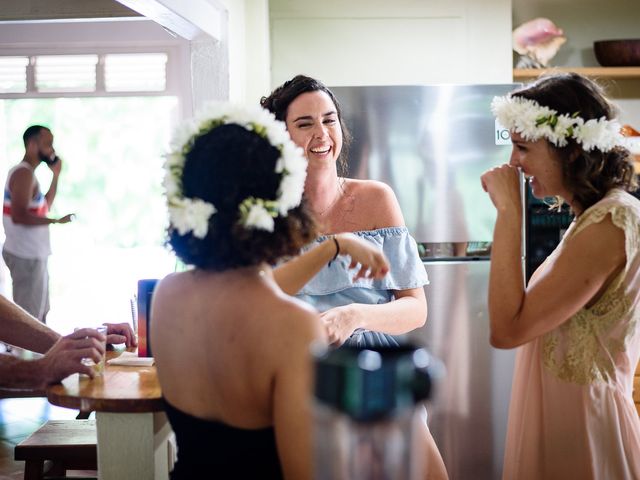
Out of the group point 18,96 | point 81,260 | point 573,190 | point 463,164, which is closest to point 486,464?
point 463,164

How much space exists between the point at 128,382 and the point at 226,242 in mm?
702

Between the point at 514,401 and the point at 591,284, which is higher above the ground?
the point at 591,284

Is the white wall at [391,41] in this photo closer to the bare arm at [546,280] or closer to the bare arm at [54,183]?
the bare arm at [54,183]

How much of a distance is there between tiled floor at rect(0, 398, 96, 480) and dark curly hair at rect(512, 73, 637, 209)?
301cm

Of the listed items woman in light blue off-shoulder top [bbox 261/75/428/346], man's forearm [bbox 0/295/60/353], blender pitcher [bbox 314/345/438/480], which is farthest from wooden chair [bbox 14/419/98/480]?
blender pitcher [bbox 314/345/438/480]

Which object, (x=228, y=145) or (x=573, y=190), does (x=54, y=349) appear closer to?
(x=228, y=145)

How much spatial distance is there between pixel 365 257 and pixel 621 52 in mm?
3297

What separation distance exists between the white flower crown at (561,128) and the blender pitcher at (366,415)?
137cm

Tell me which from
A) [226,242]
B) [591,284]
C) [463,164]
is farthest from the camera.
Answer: [463,164]

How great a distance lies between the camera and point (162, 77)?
5.04 metres

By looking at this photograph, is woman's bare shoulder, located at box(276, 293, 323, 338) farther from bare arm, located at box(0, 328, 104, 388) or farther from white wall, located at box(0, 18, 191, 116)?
white wall, located at box(0, 18, 191, 116)

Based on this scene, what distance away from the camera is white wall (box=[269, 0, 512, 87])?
4.09m

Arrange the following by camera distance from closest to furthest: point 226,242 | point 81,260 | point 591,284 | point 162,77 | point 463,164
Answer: point 226,242
point 591,284
point 463,164
point 162,77
point 81,260

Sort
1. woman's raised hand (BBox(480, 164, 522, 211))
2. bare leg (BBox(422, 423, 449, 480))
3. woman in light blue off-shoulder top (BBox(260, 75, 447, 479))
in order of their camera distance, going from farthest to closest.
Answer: woman in light blue off-shoulder top (BBox(260, 75, 447, 479)) < bare leg (BBox(422, 423, 449, 480)) < woman's raised hand (BBox(480, 164, 522, 211))
